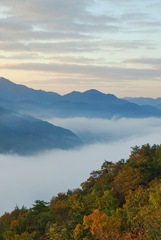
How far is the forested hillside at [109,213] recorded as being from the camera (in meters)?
31.0

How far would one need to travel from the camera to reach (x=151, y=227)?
81.2 ft

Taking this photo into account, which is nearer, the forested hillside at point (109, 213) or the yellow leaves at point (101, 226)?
the yellow leaves at point (101, 226)

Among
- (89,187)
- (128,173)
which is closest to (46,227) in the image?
(128,173)

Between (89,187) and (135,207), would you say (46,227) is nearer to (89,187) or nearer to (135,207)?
(135,207)

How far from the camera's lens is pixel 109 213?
41188mm

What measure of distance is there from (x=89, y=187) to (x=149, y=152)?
39.4ft

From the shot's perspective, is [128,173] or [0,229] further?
[128,173]

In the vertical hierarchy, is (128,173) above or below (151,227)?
above

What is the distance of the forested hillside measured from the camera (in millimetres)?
30977

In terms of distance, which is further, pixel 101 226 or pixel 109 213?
pixel 109 213

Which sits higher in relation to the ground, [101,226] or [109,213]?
[109,213]

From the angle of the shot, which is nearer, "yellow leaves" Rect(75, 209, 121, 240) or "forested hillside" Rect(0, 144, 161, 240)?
"yellow leaves" Rect(75, 209, 121, 240)

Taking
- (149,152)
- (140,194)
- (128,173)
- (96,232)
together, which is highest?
(149,152)

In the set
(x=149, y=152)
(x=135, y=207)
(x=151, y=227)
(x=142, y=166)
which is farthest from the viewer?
(x=149, y=152)
